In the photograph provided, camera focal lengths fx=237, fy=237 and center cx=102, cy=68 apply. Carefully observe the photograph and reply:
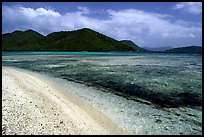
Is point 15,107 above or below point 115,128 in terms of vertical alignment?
above

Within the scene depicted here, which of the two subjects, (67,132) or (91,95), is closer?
(67,132)

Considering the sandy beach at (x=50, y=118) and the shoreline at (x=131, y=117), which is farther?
the shoreline at (x=131, y=117)

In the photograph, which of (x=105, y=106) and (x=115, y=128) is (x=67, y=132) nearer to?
(x=115, y=128)

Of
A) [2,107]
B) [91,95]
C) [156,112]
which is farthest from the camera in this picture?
[91,95]

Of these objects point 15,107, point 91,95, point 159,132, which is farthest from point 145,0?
point 91,95

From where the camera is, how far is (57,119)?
1389 centimetres

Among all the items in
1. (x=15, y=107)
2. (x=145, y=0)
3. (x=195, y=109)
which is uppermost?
(x=145, y=0)

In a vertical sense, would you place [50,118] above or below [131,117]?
above

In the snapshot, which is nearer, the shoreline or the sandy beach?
the sandy beach

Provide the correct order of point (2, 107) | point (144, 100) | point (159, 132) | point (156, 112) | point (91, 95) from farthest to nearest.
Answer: point (91, 95) → point (144, 100) → point (156, 112) → point (2, 107) → point (159, 132)

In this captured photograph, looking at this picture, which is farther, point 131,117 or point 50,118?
point 131,117

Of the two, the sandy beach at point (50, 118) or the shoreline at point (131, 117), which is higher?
the sandy beach at point (50, 118)

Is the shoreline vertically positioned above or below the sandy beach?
below

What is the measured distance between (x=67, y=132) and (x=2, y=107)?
4958mm
